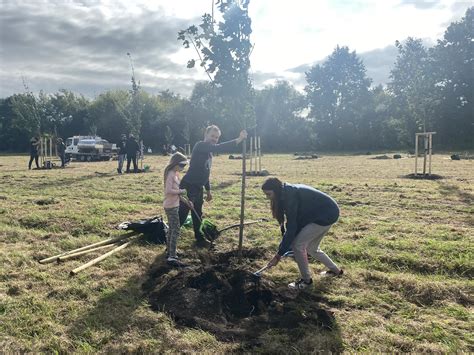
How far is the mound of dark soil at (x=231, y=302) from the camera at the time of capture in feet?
13.0

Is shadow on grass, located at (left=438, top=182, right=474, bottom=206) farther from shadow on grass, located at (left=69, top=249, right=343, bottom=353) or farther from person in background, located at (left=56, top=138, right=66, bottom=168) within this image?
person in background, located at (left=56, top=138, right=66, bottom=168)

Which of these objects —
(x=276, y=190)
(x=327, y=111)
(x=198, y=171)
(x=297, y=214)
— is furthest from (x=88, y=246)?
(x=327, y=111)

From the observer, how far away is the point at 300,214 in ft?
15.7

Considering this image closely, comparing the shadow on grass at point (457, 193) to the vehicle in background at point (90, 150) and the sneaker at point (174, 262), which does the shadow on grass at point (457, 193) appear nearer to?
the sneaker at point (174, 262)

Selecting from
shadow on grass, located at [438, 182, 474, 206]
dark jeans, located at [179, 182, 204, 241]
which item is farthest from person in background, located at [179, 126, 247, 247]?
shadow on grass, located at [438, 182, 474, 206]

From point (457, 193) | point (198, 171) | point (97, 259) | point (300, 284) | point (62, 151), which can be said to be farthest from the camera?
point (62, 151)

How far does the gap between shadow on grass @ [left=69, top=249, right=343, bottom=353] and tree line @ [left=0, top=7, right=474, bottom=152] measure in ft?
135

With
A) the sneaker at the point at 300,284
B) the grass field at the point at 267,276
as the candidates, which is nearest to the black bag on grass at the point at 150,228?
the grass field at the point at 267,276

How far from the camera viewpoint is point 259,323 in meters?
4.02

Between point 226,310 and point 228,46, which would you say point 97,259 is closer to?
point 226,310

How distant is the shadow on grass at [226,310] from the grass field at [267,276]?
0.9 inches

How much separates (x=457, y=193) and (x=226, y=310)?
9.87 m

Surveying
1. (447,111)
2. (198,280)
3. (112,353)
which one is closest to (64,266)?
(198,280)

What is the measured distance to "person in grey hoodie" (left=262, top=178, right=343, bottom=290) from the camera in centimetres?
461
